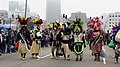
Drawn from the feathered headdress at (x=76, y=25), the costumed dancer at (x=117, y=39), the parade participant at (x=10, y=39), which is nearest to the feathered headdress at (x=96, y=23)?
the feathered headdress at (x=76, y=25)

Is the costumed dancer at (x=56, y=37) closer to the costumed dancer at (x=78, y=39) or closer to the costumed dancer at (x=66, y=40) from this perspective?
the costumed dancer at (x=66, y=40)

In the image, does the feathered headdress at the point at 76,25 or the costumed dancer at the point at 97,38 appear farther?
the feathered headdress at the point at 76,25

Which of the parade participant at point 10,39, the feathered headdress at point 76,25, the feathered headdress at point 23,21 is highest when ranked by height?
the feathered headdress at point 23,21

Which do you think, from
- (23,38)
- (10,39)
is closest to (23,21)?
(23,38)

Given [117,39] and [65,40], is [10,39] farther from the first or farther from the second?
[117,39]

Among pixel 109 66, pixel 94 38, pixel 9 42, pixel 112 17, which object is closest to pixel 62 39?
pixel 94 38

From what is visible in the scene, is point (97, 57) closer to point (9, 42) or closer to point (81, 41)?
point (81, 41)

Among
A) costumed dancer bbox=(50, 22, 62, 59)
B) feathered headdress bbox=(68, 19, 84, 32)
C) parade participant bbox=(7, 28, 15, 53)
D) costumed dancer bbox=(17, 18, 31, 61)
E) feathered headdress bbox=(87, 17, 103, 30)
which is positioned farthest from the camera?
parade participant bbox=(7, 28, 15, 53)

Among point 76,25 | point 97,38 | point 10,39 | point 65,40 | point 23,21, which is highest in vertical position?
point 23,21

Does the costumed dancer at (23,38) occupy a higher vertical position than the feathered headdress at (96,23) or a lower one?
lower

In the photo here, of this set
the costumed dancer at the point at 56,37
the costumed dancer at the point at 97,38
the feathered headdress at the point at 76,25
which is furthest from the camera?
the costumed dancer at the point at 56,37

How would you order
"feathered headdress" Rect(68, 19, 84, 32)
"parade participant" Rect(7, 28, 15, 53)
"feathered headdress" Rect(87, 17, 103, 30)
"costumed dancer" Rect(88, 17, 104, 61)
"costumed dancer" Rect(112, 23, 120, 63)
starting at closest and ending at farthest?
"costumed dancer" Rect(112, 23, 120, 63) < "costumed dancer" Rect(88, 17, 104, 61) < "feathered headdress" Rect(68, 19, 84, 32) < "feathered headdress" Rect(87, 17, 103, 30) < "parade participant" Rect(7, 28, 15, 53)

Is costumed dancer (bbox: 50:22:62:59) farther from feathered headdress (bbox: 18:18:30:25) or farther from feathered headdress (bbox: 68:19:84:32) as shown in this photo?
feathered headdress (bbox: 18:18:30:25)

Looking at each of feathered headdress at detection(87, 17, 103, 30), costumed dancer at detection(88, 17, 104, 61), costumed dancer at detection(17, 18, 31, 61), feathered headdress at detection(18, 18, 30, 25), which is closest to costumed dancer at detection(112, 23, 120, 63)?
costumed dancer at detection(88, 17, 104, 61)
